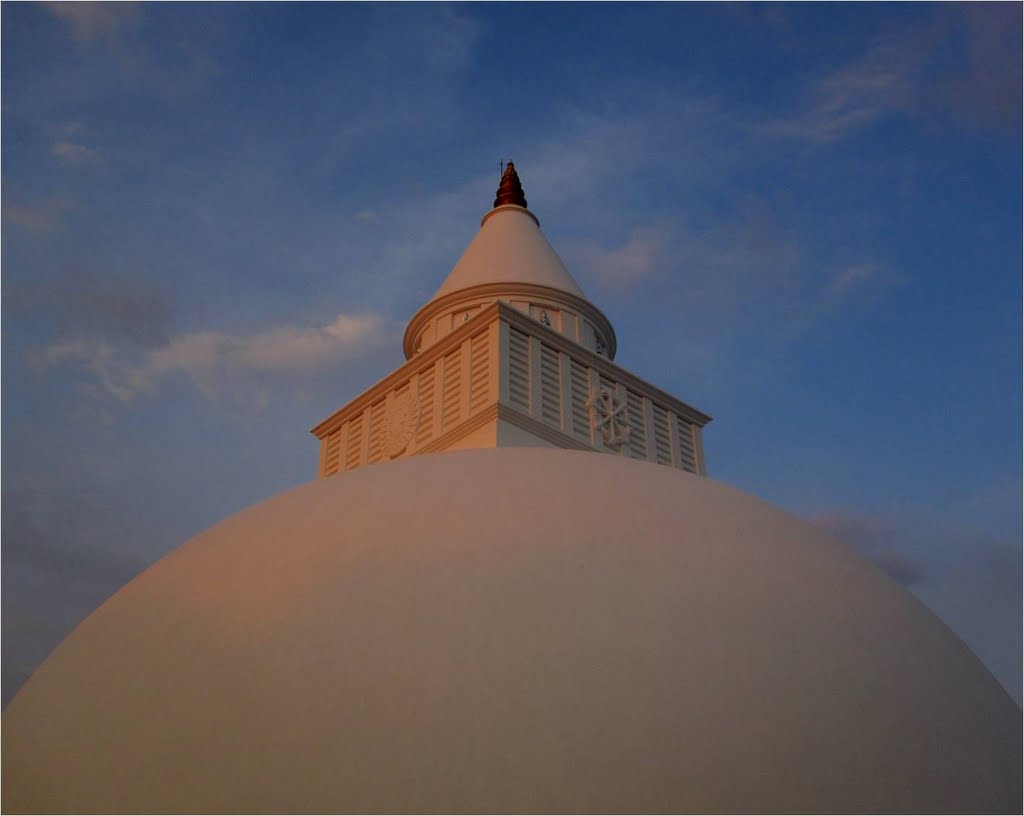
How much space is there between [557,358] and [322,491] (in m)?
7.26

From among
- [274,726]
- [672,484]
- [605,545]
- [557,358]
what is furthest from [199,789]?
[557,358]

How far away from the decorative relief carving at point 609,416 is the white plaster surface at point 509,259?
2.67 meters

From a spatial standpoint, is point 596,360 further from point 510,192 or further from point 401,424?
point 510,192

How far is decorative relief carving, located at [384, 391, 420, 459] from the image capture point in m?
13.0

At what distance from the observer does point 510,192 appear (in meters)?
17.8

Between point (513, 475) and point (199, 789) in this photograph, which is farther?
point (513, 475)

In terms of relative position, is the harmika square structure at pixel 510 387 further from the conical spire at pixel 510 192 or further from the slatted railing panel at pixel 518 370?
the conical spire at pixel 510 192

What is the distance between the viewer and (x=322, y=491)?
6219mm

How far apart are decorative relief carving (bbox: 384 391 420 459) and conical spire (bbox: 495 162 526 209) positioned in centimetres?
574

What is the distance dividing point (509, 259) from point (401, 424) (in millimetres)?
4037

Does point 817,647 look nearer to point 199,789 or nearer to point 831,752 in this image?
point 831,752

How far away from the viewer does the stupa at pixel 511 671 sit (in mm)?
3918

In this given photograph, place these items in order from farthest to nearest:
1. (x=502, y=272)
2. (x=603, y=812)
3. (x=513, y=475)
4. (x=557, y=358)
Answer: (x=502, y=272) < (x=557, y=358) < (x=513, y=475) < (x=603, y=812)

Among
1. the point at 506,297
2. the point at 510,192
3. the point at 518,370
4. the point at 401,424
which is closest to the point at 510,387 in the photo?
the point at 518,370
